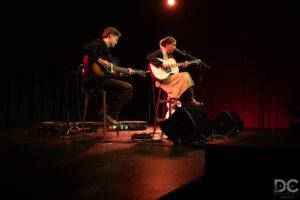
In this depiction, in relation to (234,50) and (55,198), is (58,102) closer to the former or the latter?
(234,50)

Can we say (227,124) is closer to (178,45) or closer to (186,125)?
(186,125)

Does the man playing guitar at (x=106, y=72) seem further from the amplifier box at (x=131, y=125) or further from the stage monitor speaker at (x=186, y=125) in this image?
the stage monitor speaker at (x=186, y=125)

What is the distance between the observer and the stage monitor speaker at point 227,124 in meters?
3.48

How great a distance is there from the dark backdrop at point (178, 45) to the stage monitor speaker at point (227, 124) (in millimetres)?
1492

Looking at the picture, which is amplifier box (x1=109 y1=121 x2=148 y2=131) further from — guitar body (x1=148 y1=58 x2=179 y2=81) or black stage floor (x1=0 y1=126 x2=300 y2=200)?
black stage floor (x1=0 y1=126 x2=300 y2=200)

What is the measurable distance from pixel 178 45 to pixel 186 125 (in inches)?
171

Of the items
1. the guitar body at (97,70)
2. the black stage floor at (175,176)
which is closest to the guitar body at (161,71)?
the guitar body at (97,70)

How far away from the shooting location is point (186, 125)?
99.7 inches

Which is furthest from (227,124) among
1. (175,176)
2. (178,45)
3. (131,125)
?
(178,45)

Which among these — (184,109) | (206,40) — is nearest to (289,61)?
(206,40)

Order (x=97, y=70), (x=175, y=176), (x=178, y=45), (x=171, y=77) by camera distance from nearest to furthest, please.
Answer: (x=175, y=176) → (x=97, y=70) → (x=171, y=77) → (x=178, y=45)

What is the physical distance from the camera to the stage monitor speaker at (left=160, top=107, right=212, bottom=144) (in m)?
2.49

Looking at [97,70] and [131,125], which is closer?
[97,70]

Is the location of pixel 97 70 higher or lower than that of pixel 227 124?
higher
